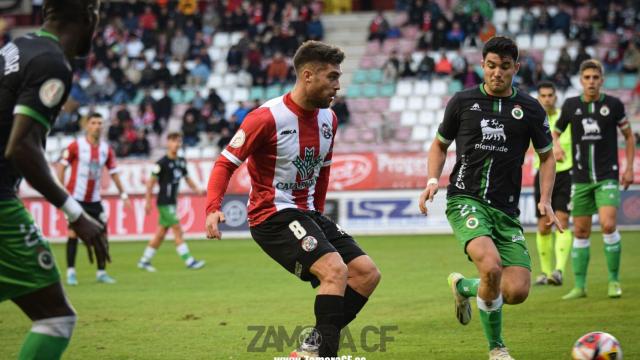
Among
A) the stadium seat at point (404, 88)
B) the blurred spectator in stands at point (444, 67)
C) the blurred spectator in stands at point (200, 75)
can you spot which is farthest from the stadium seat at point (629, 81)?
the blurred spectator in stands at point (200, 75)

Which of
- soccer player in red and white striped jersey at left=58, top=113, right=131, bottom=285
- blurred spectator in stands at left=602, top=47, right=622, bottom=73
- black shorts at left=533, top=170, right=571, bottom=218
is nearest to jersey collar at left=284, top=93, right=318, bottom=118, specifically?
black shorts at left=533, top=170, right=571, bottom=218

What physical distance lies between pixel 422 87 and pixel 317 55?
2363cm

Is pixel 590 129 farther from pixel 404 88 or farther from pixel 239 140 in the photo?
pixel 404 88

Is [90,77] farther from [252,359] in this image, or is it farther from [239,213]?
[252,359]

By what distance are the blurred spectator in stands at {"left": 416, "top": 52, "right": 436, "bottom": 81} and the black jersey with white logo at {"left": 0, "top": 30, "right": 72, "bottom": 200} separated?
25938 mm

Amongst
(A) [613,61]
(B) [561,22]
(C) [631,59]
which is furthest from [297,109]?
(B) [561,22]

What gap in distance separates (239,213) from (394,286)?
435 inches

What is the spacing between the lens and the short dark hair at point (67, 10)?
5.11 metres

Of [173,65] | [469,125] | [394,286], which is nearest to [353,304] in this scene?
[469,125]

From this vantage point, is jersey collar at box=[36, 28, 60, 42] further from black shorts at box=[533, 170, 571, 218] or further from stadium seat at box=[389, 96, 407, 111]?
stadium seat at box=[389, 96, 407, 111]

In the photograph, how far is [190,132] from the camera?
29703 millimetres

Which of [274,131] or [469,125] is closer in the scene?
[274,131]

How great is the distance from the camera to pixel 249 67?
32688 millimetres

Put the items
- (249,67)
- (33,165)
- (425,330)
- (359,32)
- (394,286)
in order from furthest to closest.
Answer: (359,32) < (249,67) < (394,286) < (425,330) < (33,165)
